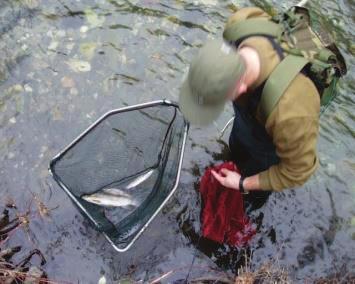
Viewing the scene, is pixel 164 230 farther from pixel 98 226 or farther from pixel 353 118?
pixel 353 118

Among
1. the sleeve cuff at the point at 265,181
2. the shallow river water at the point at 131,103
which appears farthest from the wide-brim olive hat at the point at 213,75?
the shallow river water at the point at 131,103

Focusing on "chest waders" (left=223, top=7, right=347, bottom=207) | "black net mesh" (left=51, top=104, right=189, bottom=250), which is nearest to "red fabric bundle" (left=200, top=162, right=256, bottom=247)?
"black net mesh" (left=51, top=104, right=189, bottom=250)

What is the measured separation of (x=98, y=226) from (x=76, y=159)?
1.64 feet

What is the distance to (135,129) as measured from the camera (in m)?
3.22

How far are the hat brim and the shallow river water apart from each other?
1662 mm

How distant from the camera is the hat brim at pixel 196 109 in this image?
2361 mm

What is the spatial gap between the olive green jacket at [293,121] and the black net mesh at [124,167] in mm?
822

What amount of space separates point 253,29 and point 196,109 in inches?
22.3

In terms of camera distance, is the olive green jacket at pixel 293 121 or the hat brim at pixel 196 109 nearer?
the olive green jacket at pixel 293 121

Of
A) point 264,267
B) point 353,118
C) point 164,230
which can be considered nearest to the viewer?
point 264,267

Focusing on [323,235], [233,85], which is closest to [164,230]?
[323,235]

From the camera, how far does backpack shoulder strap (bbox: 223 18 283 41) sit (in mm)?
2422

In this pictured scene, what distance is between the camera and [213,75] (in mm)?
2150

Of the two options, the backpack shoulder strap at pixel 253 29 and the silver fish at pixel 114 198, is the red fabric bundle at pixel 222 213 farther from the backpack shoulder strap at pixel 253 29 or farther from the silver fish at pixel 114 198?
the backpack shoulder strap at pixel 253 29
